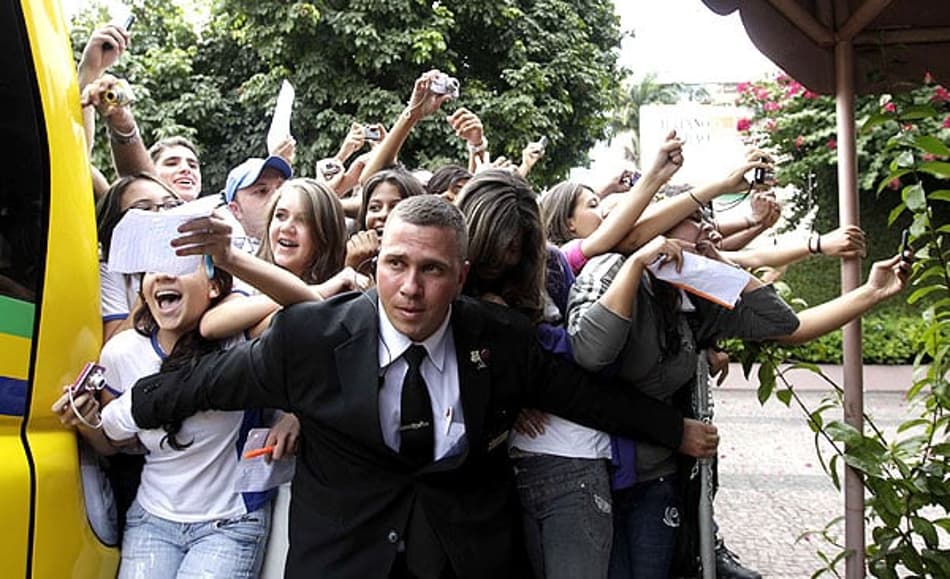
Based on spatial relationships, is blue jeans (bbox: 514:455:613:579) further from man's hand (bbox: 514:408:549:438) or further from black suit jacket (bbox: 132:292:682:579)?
black suit jacket (bbox: 132:292:682:579)

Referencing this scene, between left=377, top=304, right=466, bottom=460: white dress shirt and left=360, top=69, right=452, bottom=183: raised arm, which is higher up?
left=360, top=69, right=452, bottom=183: raised arm

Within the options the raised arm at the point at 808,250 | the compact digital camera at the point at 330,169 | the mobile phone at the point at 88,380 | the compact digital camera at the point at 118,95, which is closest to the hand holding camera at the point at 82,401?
the mobile phone at the point at 88,380

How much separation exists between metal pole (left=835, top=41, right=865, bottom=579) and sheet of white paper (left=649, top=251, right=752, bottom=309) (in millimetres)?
769

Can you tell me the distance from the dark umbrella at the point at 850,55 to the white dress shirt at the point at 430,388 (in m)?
1.47

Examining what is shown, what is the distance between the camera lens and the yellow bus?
1396 millimetres

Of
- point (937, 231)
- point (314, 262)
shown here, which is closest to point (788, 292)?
point (937, 231)

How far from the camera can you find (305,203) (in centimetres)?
266

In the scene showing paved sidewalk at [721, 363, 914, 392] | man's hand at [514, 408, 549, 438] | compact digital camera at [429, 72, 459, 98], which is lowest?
paved sidewalk at [721, 363, 914, 392]

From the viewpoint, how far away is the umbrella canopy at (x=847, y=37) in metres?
2.92

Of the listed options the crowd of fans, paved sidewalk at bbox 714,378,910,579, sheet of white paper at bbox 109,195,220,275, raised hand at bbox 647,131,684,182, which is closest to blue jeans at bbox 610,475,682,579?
the crowd of fans

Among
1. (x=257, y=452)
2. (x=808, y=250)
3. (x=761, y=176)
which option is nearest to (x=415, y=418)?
(x=257, y=452)

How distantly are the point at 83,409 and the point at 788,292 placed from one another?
2.07 meters

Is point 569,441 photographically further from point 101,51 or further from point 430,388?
point 101,51

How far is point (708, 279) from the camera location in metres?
2.18
